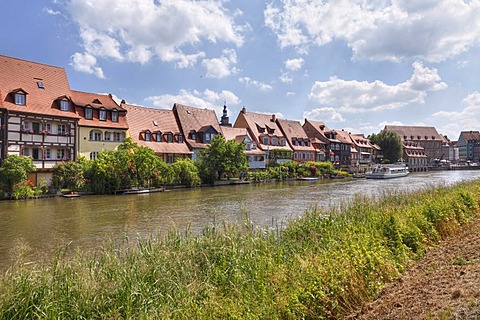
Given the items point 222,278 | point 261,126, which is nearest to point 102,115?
point 261,126

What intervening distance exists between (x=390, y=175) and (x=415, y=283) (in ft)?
223

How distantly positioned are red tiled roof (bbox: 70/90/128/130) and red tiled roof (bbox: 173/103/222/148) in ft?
36.7

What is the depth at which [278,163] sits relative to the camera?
2504 inches

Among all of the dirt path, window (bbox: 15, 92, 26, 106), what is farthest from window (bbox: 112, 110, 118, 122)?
the dirt path

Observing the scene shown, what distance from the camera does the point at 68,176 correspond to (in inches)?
1378

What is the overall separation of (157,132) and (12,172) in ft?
70.0

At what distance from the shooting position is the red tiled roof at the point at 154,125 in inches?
1861

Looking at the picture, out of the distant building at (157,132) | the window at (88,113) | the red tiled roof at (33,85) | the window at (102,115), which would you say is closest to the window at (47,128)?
the red tiled roof at (33,85)

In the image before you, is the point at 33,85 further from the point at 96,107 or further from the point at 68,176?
the point at 68,176

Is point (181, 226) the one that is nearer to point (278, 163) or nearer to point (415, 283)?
point (415, 283)

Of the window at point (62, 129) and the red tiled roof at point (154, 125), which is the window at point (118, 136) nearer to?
the red tiled roof at point (154, 125)

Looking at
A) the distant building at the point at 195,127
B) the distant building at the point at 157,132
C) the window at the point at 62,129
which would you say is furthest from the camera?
the distant building at the point at 195,127

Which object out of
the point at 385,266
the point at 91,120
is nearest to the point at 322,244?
the point at 385,266

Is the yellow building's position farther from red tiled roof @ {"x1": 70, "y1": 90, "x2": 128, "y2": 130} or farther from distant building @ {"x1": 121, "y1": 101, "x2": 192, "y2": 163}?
distant building @ {"x1": 121, "y1": 101, "x2": 192, "y2": 163}
